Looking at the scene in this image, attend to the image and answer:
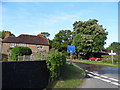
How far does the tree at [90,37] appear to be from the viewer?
40281mm

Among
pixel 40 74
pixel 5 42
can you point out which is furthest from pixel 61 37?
pixel 40 74

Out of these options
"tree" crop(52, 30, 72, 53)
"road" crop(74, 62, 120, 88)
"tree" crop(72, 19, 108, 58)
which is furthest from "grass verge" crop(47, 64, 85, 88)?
"tree" crop(52, 30, 72, 53)

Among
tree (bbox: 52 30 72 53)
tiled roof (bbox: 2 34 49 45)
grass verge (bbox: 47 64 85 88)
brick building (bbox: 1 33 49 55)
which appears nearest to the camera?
grass verge (bbox: 47 64 85 88)

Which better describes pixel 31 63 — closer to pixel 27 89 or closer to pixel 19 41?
pixel 27 89

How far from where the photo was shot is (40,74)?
10.0m

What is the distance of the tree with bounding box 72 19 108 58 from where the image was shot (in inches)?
1586

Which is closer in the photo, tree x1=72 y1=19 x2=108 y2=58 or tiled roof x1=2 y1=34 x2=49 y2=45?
tree x1=72 y1=19 x2=108 y2=58

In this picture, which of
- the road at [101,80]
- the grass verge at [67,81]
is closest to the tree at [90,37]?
the road at [101,80]

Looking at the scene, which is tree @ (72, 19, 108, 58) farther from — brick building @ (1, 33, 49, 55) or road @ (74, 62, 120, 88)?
road @ (74, 62, 120, 88)

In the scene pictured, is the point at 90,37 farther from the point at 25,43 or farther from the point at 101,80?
the point at 101,80

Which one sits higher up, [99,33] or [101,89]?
[99,33]

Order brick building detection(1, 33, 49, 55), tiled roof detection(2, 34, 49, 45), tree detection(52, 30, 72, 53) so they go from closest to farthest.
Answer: brick building detection(1, 33, 49, 55), tiled roof detection(2, 34, 49, 45), tree detection(52, 30, 72, 53)

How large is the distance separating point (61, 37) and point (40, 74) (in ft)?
154

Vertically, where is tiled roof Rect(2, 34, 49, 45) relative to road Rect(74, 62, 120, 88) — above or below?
above
